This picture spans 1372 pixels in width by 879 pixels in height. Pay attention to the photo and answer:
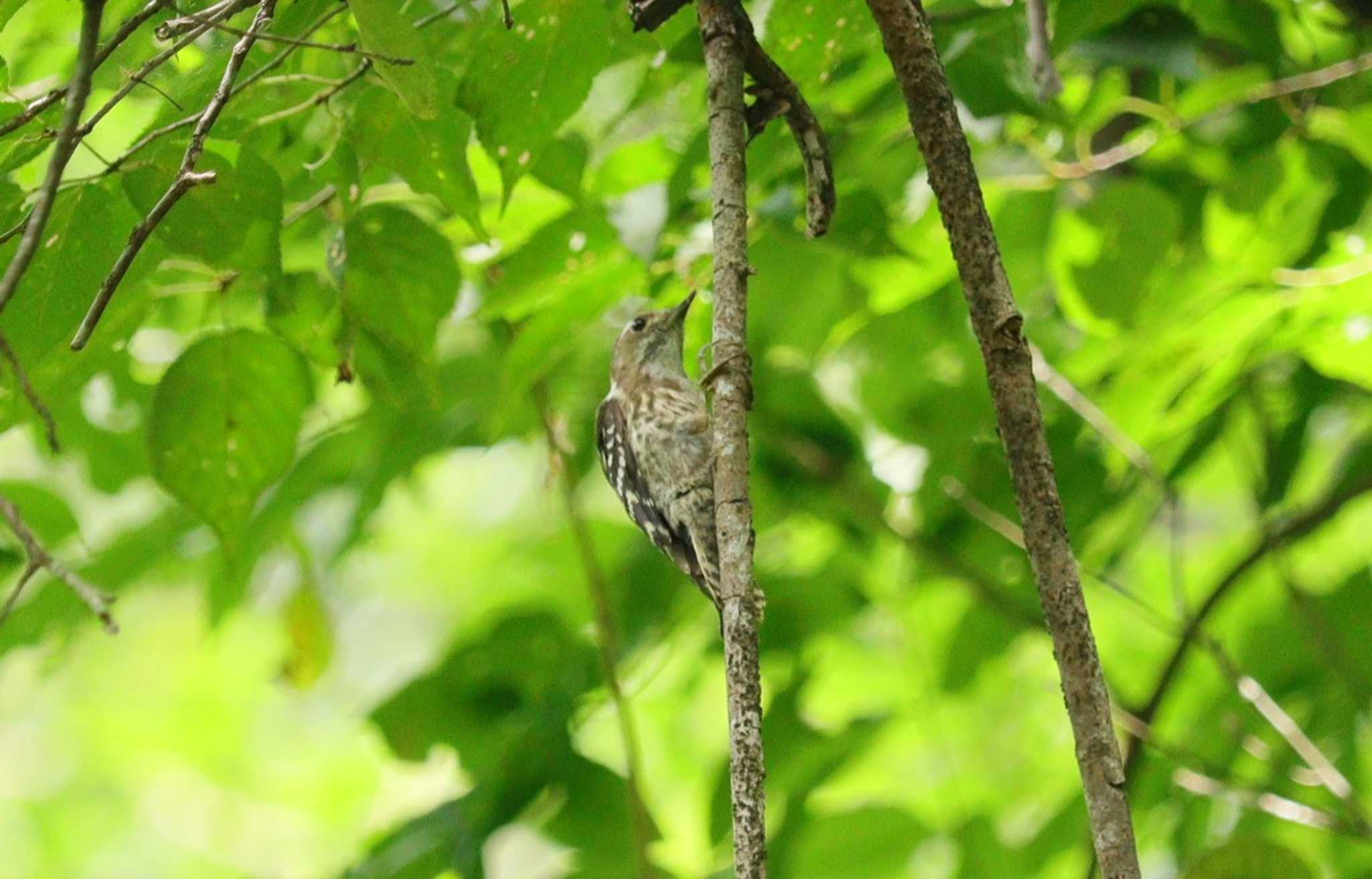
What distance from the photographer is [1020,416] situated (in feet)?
6.53

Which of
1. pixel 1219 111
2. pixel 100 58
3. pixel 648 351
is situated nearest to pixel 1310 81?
pixel 1219 111

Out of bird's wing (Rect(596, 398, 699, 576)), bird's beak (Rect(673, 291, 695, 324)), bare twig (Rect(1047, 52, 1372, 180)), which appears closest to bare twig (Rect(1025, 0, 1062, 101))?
bare twig (Rect(1047, 52, 1372, 180))

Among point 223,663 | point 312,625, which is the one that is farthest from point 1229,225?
point 223,663

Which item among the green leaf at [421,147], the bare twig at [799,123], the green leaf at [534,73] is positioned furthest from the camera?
the green leaf at [421,147]

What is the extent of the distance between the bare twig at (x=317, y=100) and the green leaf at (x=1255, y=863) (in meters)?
2.36

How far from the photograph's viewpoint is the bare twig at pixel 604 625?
3885 millimetres

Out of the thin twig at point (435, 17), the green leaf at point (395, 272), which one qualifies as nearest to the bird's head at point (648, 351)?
the green leaf at point (395, 272)

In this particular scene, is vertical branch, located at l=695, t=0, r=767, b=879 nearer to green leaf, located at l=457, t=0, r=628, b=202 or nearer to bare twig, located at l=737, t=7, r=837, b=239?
bare twig, located at l=737, t=7, r=837, b=239

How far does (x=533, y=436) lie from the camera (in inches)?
193

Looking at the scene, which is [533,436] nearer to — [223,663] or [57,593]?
[57,593]

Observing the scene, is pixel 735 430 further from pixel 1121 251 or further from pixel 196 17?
pixel 1121 251

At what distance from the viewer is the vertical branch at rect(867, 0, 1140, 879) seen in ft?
6.04

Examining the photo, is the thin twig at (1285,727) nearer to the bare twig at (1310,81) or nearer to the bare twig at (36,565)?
the bare twig at (1310,81)

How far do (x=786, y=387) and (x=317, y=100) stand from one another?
86.6 inches
